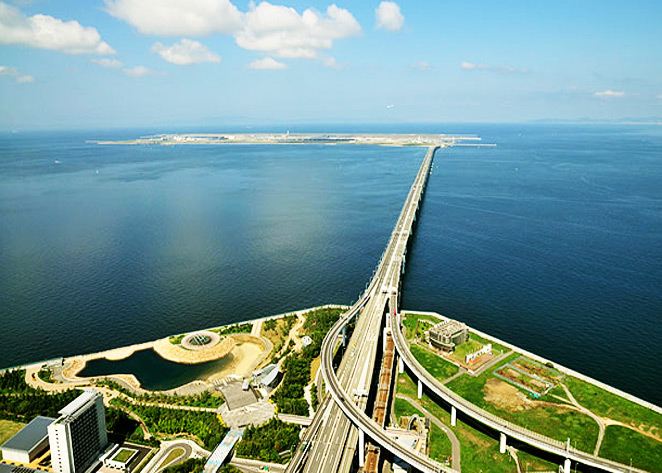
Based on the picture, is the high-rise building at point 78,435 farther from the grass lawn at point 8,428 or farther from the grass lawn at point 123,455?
the grass lawn at point 8,428

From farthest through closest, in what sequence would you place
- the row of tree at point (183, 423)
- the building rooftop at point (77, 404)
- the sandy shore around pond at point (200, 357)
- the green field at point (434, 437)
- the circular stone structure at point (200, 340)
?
the circular stone structure at point (200, 340)
the sandy shore around pond at point (200, 357)
the row of tree at point (183, 423)
the green field at point (434, 437)
the building rooftop at point (77, 404)

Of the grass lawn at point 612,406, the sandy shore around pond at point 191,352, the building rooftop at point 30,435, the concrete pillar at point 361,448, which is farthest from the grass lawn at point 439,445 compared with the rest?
the building rooftop at point 30,435

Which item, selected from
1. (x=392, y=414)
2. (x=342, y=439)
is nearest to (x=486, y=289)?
(x=392, y=414)

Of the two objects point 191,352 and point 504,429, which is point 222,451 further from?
point 504,429

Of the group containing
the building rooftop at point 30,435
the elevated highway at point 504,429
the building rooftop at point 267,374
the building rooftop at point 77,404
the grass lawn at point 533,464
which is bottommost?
the grass lawn at point 533,464

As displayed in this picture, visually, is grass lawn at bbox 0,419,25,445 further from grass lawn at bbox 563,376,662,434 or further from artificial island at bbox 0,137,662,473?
grass lawn at bbox 563,376,662,434

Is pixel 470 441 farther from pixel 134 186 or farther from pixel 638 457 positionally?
pixel 134 186
